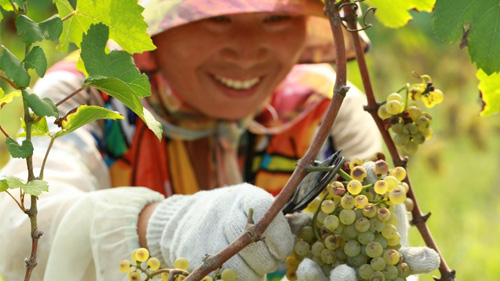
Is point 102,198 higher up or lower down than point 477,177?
higher up

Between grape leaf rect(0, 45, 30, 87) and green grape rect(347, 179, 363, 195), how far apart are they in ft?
1.45

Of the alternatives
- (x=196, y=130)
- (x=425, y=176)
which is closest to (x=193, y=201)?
(x=196, y=130)

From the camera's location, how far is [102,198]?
162 cm

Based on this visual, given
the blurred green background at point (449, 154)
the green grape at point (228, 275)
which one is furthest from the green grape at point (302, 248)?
the blurred green background at point (449, 154)

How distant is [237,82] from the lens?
6.84 feet

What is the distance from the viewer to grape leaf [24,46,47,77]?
1044 mm

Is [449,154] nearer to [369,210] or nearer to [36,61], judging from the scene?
[369,210]

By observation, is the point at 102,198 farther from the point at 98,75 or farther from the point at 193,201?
the point at 98,75

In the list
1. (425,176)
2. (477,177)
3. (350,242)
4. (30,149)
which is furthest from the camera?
(477,177)

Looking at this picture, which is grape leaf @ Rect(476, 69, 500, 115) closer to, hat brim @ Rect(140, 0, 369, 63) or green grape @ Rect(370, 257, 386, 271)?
green grape @ Rect(370, 257, 386, 271)

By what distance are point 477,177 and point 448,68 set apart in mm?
812

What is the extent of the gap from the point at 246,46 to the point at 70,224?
621 mm

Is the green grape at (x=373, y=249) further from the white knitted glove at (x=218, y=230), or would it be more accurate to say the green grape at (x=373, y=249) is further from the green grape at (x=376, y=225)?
the white knitted glove at (x=218, y=230)

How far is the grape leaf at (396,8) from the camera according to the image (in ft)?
4.48
